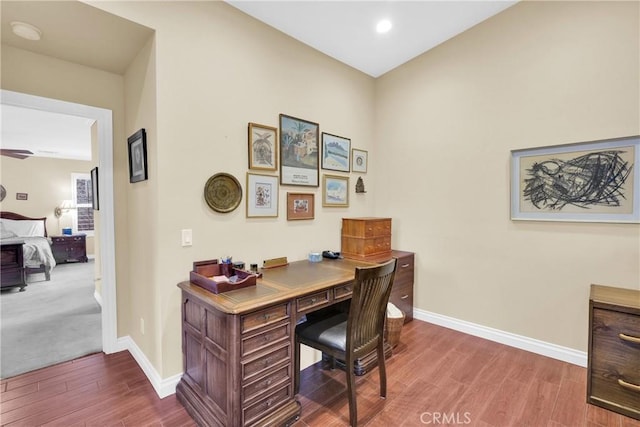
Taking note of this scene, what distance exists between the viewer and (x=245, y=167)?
2434 mm

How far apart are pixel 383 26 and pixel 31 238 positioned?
761cm

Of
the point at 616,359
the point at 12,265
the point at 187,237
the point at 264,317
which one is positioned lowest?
the point at 616,359

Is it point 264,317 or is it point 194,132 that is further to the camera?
point 194,132

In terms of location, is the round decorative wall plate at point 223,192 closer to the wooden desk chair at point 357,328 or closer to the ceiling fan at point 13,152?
the wooden desk chair at point 357,328

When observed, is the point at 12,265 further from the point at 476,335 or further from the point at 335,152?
the point at 476,335

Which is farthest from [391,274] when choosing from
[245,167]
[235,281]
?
[245,167]

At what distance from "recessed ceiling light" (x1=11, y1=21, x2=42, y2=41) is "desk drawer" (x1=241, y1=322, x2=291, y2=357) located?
8.21ft

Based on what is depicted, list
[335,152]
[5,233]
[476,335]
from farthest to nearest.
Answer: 1. [5,233]
2. [335,152]
3. [476,335]

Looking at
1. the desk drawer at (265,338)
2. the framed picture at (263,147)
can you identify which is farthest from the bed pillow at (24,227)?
the desk drawer at (265,338)

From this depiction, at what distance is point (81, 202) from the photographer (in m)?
7.58

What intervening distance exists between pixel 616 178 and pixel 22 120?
7.13 metres

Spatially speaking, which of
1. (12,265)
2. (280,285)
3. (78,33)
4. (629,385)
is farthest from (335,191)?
(12,265)

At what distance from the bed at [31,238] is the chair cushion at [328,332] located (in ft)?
18.7

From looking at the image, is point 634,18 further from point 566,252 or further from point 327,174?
point 327,174
